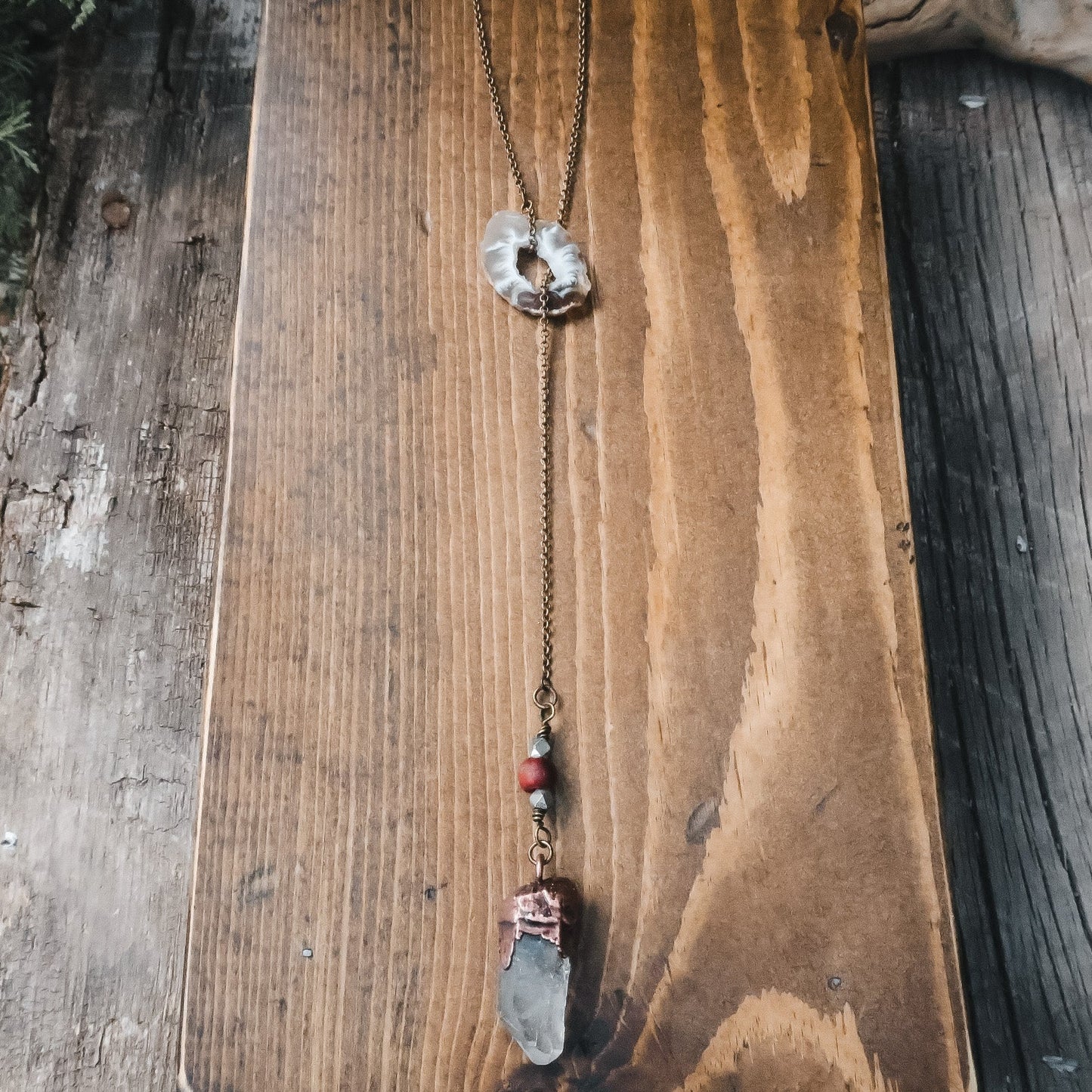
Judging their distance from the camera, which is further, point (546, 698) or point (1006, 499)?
point (1006, 499)

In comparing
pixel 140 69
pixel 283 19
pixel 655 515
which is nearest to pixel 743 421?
pixel 655 515

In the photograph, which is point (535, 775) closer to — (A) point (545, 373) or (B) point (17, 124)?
(A) point (545, 373)

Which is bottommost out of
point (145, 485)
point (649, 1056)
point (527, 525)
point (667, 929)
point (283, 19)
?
point (649, 1056)

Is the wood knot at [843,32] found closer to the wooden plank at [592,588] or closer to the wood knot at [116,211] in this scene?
the wooden plank at [592,588]

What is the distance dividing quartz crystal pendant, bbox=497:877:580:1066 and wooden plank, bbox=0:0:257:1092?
46 centimetres

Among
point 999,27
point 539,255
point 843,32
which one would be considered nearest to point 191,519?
point 539,255

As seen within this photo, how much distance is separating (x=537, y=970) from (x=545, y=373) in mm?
589

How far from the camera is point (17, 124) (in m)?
1.05

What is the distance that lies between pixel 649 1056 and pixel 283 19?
3.88 feet

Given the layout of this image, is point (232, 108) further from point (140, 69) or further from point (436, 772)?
point (436, 772)

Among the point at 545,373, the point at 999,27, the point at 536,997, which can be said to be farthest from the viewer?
the point at 999,27

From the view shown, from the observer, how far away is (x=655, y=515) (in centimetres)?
83

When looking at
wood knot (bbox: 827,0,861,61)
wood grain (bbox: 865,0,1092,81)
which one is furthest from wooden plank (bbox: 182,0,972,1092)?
wood grain (bbox: 865,0,1092,81)

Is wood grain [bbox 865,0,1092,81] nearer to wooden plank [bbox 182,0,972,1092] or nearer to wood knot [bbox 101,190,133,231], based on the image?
wooden plank [bbox 182,0,972,1092]
